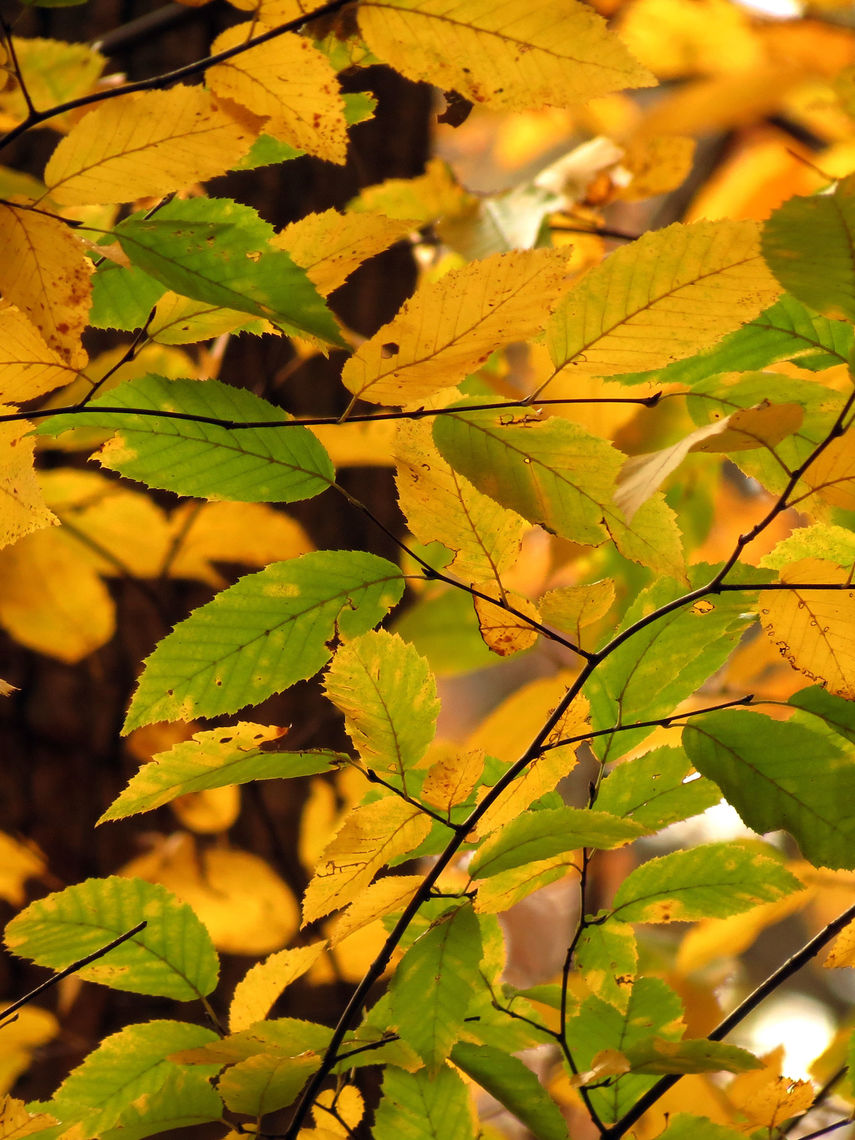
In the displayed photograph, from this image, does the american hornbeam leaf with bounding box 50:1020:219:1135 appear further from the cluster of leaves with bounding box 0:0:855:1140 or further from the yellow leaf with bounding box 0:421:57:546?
the yellow leaf with bounding box 0:421:57:546

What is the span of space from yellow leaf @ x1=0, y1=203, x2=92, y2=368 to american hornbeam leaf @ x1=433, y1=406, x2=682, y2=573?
0.52ft

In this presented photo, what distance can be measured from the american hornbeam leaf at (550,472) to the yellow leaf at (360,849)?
159mm

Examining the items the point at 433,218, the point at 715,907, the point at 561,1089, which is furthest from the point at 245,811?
the point at 715,907

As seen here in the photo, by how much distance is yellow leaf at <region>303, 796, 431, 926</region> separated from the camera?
1.43 ft

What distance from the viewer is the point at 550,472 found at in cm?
40

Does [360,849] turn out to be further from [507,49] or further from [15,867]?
[15,867]

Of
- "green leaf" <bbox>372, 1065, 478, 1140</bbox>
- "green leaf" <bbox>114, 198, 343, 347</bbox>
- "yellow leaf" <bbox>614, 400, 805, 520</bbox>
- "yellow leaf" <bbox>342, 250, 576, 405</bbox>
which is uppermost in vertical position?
"green leaf" <bbox>114, 198, 343, 347</bbox>

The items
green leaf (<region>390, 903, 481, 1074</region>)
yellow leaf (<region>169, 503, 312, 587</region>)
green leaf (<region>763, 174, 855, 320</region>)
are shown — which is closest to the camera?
green leaf (<region>763, 174, 855, 320</region>)

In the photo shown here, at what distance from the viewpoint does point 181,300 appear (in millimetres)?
458

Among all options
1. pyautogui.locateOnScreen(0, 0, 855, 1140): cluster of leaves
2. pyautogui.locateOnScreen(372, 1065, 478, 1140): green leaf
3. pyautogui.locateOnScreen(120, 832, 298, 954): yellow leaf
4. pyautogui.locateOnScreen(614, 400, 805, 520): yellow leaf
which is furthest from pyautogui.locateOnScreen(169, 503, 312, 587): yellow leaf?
pyautogui.locateOnScreen(614, 400, 805, 520): yellow leaf

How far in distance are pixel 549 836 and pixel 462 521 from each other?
0.15 metres

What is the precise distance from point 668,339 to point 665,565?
0.09 m

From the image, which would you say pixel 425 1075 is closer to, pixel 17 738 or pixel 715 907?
pixel 715 907

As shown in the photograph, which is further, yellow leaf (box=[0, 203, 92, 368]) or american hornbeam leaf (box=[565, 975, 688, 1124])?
american hornbeam leaf (box=[565, 975, 688, 1124])
